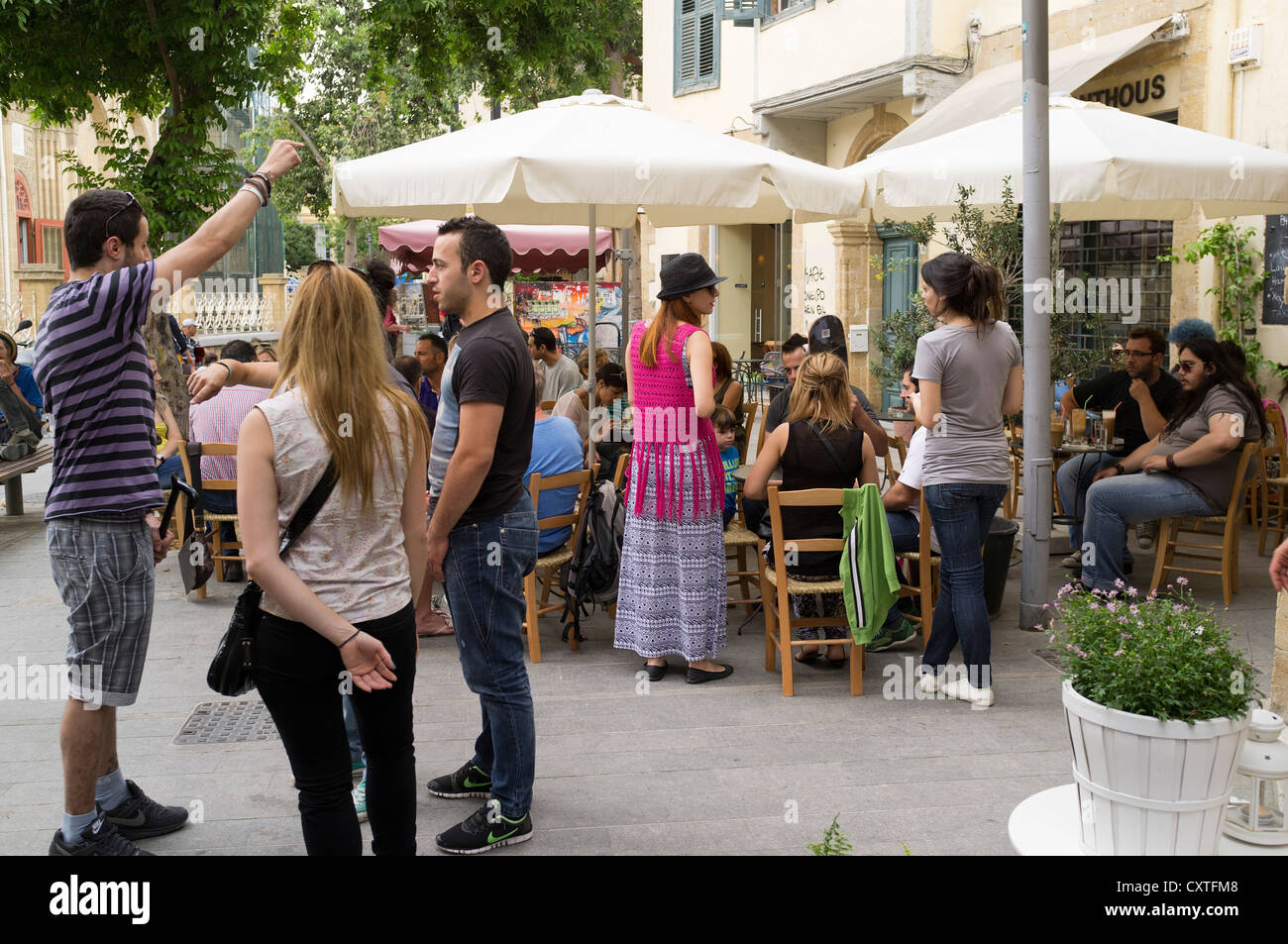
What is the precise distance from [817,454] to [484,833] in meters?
2.45

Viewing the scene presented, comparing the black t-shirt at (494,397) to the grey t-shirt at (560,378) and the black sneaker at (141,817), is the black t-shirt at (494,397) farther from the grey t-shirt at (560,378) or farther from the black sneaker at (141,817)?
the grey t-shirt at (560,378)

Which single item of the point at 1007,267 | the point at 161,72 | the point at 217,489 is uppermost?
the point at 161,72

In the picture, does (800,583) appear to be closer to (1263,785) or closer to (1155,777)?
(1263,785)

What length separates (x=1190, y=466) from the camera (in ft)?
21.2

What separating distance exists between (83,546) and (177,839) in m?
1.04

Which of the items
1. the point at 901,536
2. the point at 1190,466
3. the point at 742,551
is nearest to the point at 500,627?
the point at 901,536

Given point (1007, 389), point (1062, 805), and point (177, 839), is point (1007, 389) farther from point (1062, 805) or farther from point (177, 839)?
point (177, 839)

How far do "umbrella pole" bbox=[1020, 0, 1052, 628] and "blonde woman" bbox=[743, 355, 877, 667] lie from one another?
3.95ft

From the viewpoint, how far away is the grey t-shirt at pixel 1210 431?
6.40 meters

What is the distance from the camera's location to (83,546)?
3.37 m

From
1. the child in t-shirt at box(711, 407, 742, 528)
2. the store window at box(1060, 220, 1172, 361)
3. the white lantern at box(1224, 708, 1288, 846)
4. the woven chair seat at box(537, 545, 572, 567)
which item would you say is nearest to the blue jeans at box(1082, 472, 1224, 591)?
the child in t-shirt at box(711, 407, 742, 528)

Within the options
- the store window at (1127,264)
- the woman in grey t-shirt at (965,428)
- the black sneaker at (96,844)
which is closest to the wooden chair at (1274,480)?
the store window at (1127,264)
